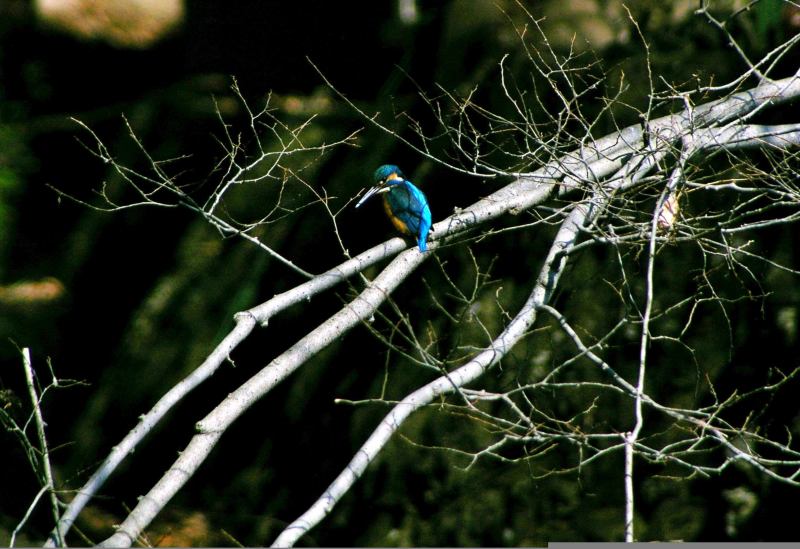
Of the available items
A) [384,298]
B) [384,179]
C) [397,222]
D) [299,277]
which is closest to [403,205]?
[397,222]

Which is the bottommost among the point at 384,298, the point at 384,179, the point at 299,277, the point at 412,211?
the point at 384,298

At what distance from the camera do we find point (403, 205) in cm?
331

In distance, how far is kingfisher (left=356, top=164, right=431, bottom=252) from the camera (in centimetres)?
311

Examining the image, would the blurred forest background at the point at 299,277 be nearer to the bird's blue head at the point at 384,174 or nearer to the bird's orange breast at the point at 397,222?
the bird's blue head at the point at 384,174

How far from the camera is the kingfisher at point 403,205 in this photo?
3.11 meters

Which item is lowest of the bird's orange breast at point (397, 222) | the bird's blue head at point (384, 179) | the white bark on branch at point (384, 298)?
the white bark on branch at point (384, 298)

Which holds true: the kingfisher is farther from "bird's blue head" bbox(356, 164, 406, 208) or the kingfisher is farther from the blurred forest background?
the blurred forest background

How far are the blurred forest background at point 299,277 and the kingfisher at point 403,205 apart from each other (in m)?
0.69

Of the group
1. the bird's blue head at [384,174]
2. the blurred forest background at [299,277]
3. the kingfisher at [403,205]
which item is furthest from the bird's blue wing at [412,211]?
the blurred forest background at [299,277]

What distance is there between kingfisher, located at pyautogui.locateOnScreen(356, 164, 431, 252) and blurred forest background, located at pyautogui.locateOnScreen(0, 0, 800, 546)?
0.69 meters

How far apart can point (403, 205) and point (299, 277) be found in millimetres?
1847

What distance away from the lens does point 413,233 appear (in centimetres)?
312

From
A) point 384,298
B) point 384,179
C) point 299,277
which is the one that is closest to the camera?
point 384,298

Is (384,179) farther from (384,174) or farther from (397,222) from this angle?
(397,222)
